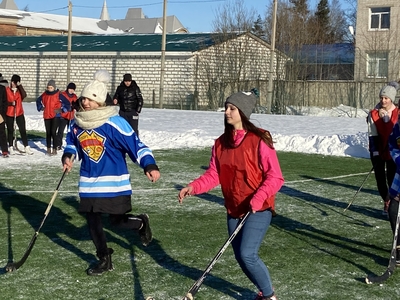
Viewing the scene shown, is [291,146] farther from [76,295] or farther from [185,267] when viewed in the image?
[76,295]

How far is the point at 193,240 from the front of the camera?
24.7ft

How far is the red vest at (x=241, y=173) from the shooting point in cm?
487

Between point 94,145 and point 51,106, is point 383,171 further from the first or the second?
point 51,106

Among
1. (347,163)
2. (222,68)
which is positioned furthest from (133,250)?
(222,68)

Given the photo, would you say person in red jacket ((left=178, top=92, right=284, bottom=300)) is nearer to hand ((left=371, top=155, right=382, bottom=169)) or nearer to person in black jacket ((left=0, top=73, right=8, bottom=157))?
hand ((left=371, top=155, right=382, bottom=169))

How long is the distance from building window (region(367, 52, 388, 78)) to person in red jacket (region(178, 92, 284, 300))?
129 feet

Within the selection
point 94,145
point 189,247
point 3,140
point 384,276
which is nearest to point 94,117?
point 94,145

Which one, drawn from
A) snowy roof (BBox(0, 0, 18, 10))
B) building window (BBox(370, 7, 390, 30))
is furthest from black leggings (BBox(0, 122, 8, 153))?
snowy roof (BBox(0, 0, 18, 10))

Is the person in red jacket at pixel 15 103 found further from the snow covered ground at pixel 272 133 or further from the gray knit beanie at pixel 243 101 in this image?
the gray knit beanie at pixel 243 101

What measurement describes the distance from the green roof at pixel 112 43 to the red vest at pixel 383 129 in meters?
33.0

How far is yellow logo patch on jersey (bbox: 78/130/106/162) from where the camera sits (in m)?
5.89

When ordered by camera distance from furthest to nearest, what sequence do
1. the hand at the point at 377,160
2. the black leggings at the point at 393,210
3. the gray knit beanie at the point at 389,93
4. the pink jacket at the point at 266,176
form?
1. the hand at the point at 377,160
2. the gray knit beanie at the point at 389,93
3. the black leggings at the point at 393,210
4. the pink jacket at the point at 266,176

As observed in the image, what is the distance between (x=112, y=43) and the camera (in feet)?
152

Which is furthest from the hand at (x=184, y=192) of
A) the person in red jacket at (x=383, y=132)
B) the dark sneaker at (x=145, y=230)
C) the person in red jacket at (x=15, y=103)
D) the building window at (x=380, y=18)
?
the building window at (x=380, y=18)
